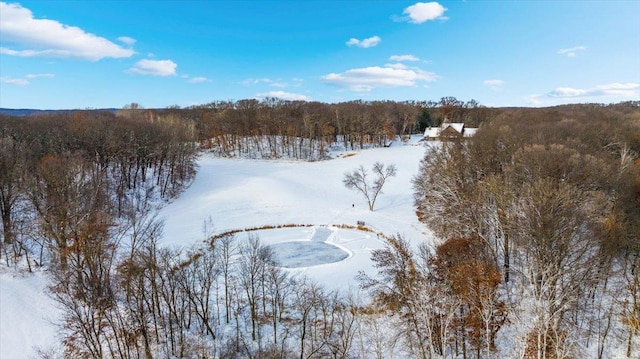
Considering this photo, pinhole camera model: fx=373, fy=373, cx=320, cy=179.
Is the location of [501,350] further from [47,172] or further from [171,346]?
[47,172]

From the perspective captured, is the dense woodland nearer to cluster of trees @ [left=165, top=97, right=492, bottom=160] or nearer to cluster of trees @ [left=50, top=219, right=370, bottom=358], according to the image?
cluster of trees @ [left=50, top=219, right=370, bottom=358]

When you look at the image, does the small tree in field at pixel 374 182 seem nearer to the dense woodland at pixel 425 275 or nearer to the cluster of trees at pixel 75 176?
the dense woodland at pixel 425 275

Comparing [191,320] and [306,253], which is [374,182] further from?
[191,320]

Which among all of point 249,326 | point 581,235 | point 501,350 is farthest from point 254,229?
point 581,235

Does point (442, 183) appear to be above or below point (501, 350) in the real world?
above

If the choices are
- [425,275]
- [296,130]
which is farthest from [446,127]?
[425,275]

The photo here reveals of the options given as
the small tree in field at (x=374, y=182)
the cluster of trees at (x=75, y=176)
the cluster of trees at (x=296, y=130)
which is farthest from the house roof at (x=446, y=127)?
the cluster of trees at (x=75, y=176)

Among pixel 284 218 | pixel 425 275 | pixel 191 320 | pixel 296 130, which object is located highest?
pixel 296 130
